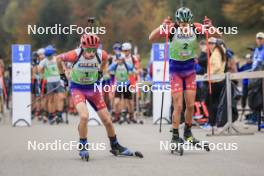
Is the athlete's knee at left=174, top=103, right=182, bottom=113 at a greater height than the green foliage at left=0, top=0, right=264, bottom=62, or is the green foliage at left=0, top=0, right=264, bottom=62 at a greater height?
the green foliage at left=0, top=0, right=264, bottom=62

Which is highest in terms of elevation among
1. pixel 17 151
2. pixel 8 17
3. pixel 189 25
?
pixel 8 17

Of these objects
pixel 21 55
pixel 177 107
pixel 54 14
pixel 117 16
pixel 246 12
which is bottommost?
pixel 177 107

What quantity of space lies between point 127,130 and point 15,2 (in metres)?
105

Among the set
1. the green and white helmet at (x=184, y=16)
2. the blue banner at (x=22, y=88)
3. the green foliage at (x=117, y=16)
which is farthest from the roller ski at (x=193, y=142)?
the green foliage at (x=117, y=16)

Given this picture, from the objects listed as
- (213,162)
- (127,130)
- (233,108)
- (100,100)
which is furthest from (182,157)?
(127,130)

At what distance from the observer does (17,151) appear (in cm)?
1248

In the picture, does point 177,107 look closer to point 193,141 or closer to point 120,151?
point 193,141

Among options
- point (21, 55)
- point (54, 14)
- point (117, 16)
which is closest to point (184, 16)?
point (21, 55)

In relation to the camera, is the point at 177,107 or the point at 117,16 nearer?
the point at 177,107

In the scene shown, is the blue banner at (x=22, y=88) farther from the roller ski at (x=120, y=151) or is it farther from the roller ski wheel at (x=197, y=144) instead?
the roller ski at (x=120, y=151)

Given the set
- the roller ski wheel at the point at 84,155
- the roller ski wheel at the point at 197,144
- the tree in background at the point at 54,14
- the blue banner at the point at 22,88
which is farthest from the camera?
the tree in background at the point at 54,14

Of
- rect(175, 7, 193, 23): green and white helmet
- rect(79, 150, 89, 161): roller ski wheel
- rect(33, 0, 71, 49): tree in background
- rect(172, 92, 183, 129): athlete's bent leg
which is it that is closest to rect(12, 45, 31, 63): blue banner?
rect(172, 92, 183, 129): athlete's bent leg

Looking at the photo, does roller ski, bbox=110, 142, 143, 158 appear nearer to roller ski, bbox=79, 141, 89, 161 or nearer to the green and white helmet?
roller ski, bbox=79, 141, 89, 161

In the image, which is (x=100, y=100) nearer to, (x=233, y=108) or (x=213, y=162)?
(x=213, y=162)
